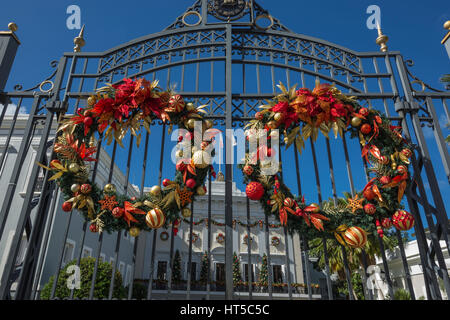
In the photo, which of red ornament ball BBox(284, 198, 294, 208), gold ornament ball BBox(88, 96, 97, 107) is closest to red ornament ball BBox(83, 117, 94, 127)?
gold ornament ball BBox(88, 96, 97, 107)

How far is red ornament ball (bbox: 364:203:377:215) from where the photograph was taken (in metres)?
3.65

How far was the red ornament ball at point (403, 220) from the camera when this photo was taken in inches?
140

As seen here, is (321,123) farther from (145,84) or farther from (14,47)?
(14,47)

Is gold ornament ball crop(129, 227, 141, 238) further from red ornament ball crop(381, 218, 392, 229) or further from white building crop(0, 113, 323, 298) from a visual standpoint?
white building crop(0, 113, 323, 298)

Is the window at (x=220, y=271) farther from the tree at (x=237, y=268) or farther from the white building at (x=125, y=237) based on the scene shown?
the tree at (x=237, y=268)

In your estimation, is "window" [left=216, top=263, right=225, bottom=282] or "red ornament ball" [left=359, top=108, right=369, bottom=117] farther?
"window" [left=216, top=263, right=225, bottom=282]

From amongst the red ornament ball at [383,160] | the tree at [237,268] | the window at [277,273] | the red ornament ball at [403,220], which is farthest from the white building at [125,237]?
the red ornament ball at [403,220]

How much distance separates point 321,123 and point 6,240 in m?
11.4

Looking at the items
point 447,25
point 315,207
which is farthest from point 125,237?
point 447,25

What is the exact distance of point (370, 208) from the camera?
366 centimetres

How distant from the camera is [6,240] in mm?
10781

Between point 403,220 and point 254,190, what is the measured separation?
1.71 m

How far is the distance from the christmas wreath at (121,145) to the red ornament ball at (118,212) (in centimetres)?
1
